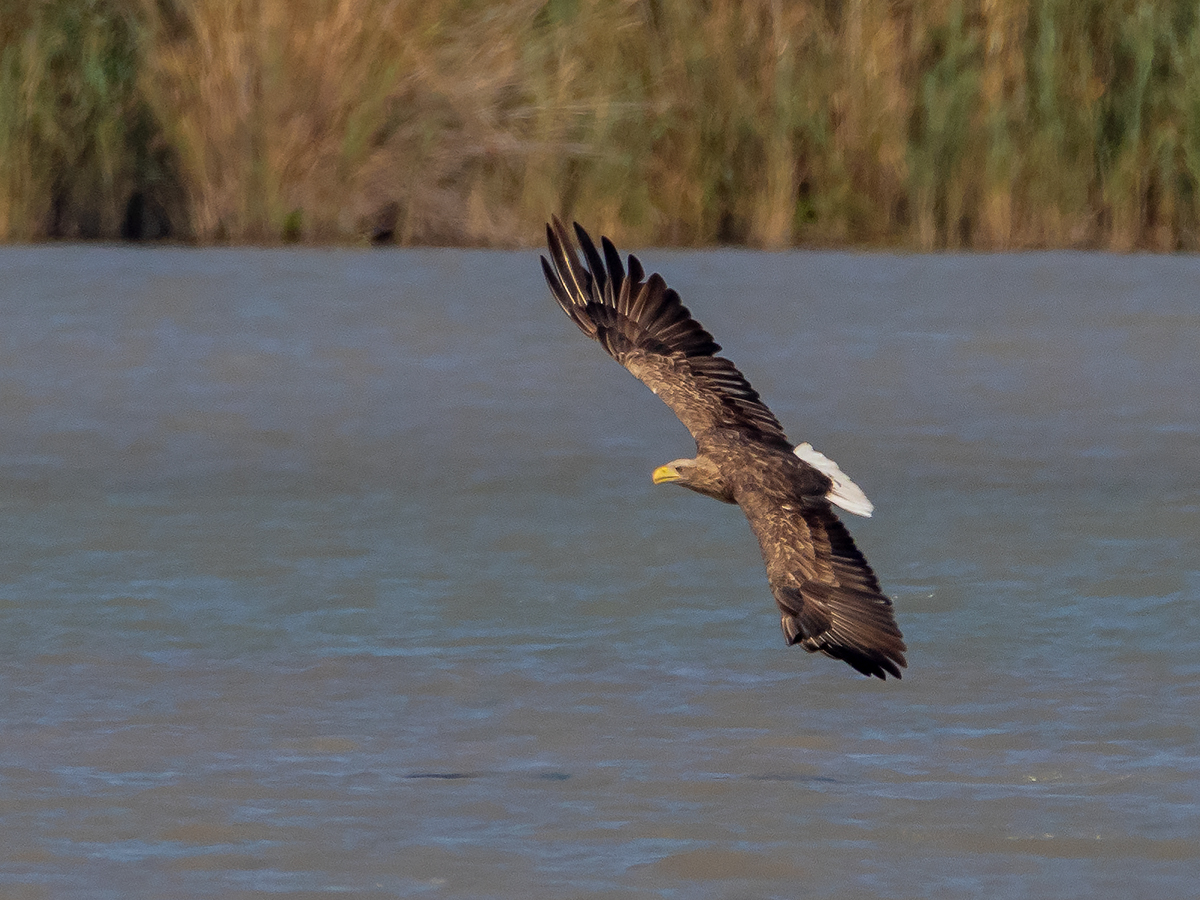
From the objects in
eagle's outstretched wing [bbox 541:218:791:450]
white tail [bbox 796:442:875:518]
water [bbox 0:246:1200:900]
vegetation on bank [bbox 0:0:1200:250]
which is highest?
vegetation on bank [bbox 0:0:1200:250]

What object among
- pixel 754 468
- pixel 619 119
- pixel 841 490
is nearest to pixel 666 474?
pixel 754 468

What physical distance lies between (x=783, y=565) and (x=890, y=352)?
5967mm

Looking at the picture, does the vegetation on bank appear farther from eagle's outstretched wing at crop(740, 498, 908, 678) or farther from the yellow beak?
eagle's outstretched wing at crop(740, 498, 908, 678)

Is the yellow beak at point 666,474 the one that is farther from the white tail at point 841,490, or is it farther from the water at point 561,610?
the water at point 561,610

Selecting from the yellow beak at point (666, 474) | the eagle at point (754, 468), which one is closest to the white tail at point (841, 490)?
the eagle at point (754, 468)

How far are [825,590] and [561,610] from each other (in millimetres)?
1692

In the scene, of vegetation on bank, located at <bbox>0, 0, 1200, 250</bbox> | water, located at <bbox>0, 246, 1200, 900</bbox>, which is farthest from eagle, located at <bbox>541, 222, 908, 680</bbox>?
vegetation on bank, located at <bbox>0, 0, 1200, 250</bbox>

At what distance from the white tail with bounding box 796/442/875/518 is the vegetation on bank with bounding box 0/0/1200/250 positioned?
7857 millimetres

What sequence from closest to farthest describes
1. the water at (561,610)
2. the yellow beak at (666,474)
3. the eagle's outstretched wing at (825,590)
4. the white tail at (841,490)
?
the water at (561,610) → the eagle's outstretched wing at (825,590) → the white tail at (841,490) → the yellow beak at (666,474)

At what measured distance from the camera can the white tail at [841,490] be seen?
5566 mm

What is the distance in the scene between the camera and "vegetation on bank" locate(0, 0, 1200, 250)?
13766 millimetres

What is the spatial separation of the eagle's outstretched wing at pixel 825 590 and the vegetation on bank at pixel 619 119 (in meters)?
8.30

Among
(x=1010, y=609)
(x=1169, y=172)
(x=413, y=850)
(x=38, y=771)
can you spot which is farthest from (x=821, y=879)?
(x=1169, y=172)

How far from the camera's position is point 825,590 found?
520cm
